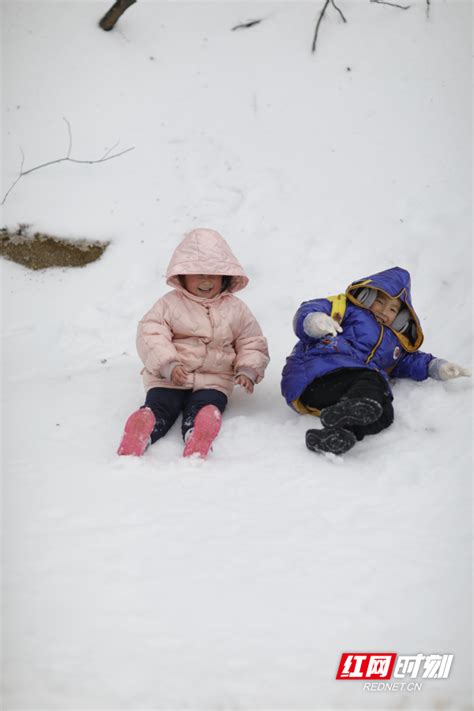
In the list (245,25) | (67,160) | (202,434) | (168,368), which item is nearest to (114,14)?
(245,25)

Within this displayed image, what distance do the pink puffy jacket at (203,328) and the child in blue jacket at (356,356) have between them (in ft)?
0.80

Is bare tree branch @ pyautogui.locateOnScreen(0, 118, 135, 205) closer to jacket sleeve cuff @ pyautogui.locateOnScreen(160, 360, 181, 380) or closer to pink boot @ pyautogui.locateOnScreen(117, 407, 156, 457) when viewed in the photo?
jacket sleeve cuff @ pyautogui.locateOnScreen(160, 360, 181, 380)

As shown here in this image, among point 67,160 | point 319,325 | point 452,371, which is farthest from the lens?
point 67,160

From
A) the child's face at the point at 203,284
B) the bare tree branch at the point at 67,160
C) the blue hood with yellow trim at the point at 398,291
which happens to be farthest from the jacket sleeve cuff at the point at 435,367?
the bare tree branch at the point at 67,160

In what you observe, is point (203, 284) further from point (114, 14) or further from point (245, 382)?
point (114, 14)

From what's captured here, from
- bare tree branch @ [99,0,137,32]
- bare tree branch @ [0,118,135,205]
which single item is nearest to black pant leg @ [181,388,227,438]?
bare tree branch @ [0,118,135,205]

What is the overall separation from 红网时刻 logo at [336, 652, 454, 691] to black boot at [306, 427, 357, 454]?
1.14 meters

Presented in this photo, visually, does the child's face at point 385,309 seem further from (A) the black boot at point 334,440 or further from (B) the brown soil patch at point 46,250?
(B) the brown soil patch at point 46,250

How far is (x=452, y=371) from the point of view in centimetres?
338

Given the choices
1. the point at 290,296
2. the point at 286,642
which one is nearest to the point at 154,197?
the point at 290,296

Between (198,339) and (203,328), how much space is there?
6 centimetres

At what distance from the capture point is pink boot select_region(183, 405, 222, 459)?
3049 millimetres

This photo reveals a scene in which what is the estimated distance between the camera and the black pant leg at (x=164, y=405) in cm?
326

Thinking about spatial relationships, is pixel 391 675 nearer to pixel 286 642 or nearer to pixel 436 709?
pixel 436 709
